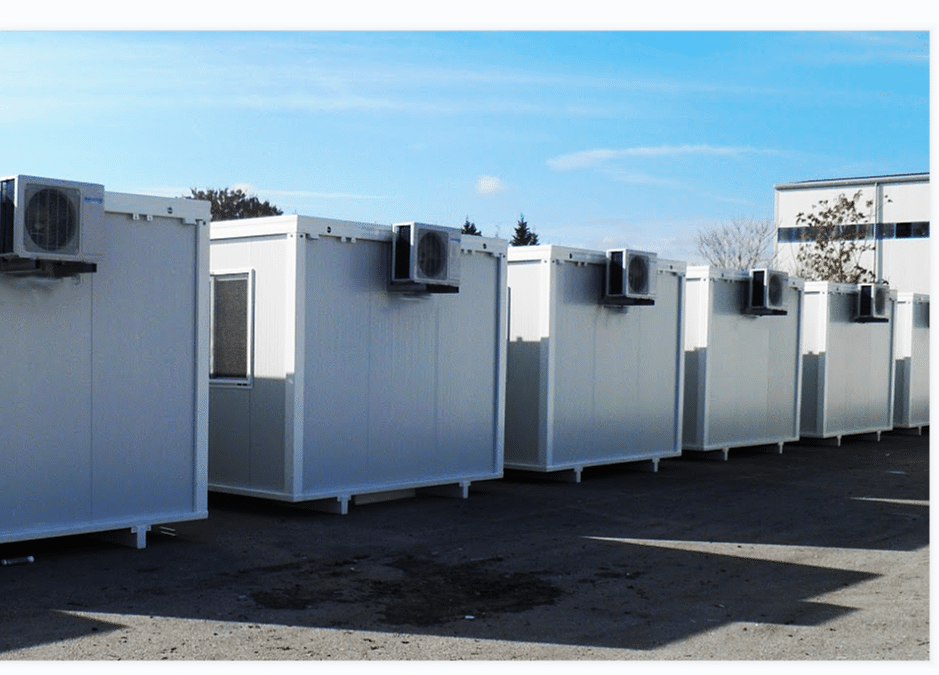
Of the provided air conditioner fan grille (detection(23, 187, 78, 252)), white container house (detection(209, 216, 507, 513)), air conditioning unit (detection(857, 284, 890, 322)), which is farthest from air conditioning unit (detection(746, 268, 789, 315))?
air conditioner fan grille (detection(23, 187, 78, 252))

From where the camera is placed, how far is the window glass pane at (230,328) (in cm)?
1019

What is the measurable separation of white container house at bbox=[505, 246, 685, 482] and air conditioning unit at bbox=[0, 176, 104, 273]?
5.91 meters

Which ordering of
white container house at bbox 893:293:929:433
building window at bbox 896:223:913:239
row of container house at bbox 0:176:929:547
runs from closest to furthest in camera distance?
1. row of container house at bbox 0:176:929:547
2. white container house at bbox 893:293:929:433
3. building window at bbox 896:223:913:239

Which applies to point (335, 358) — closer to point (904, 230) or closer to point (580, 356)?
point (580, 356)

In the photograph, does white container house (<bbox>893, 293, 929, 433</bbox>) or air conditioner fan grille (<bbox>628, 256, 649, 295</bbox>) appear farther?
white container house (<bbox>893, 293, 929, 433</bbox>)

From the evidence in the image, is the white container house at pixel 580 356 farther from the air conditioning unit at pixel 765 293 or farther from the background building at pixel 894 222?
the background building at pixel 894 222

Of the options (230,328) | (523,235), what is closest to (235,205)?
(523,235)

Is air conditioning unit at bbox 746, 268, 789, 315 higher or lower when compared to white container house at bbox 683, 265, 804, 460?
higher

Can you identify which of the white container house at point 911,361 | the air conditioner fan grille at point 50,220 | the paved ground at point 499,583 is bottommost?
the paved ground at point 499,583

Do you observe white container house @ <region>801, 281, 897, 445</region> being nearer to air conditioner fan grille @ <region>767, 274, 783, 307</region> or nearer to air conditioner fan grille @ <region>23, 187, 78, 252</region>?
Answer: air conditioner fan grille @ <region>767, 274, 783, 307</region>

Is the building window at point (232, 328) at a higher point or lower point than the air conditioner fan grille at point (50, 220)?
lower

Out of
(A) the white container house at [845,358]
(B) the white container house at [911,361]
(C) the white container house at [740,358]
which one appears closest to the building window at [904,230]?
(B) the white container house at [911,361]

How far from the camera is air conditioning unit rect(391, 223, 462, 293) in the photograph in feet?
33.4

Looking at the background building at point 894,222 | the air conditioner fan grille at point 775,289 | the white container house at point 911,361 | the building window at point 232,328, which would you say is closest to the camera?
the building window at point 232,328
